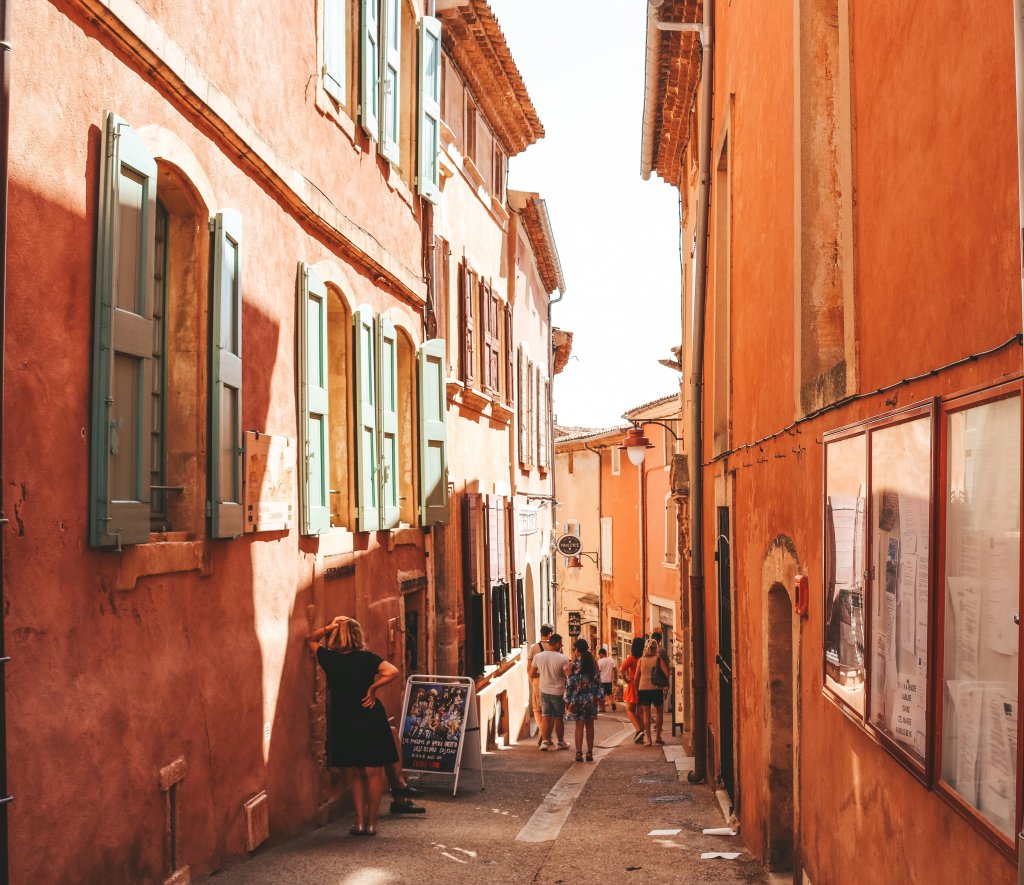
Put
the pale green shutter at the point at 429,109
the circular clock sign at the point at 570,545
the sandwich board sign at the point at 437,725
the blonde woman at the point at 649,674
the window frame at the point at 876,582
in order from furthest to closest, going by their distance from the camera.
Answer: the circular clock sign at the point at 570,545 → the blonde woman at the point at 649,674 → the pale green shutter at the point at 429,109 → the sandwich board sign at the point at 437,725 → the window frame at the point at 876,582

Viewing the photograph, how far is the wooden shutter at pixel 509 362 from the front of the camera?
19.4 metres

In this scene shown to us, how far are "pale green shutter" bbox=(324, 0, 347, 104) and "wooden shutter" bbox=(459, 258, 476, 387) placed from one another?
19.9 ft

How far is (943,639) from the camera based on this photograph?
3.80 m

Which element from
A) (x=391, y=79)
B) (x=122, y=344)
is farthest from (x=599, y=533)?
(x=122, y=344)

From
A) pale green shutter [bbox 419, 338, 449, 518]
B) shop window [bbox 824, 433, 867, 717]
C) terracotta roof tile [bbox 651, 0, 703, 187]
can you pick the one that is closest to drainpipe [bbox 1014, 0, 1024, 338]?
shop window [bbox 824, 433, 867, 717]

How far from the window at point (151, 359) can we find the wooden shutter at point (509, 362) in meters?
12.3

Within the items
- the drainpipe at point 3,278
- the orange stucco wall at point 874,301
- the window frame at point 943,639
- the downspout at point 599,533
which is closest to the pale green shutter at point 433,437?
the orange stucco wall at point 874,301

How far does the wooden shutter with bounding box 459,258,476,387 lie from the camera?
15.5m

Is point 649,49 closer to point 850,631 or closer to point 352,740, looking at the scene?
point 352,740

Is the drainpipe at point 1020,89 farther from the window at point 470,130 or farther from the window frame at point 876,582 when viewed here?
the window at point 470,130

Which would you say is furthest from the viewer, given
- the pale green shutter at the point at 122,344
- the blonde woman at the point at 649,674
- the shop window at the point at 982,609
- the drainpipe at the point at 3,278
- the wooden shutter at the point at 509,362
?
the wooden shutter at the point at 509,362

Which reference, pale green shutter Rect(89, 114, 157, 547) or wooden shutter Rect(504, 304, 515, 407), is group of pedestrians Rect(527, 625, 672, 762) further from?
pale green shutter Rect(89, 114, 157, 547)

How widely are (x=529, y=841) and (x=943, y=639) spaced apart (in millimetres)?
5535

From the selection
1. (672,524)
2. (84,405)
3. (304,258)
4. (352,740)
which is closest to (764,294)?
(304,258)
